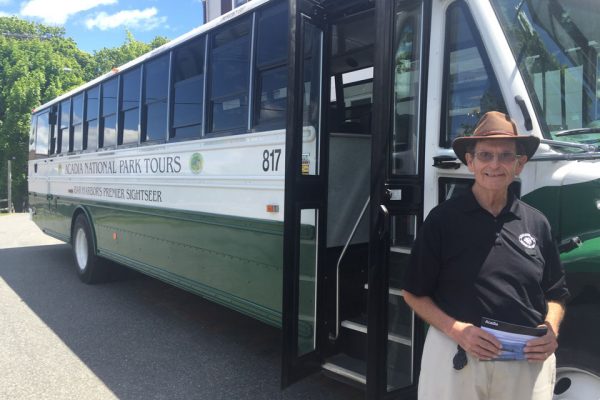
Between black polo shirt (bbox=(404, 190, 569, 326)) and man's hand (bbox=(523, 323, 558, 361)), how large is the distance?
0.21 feet

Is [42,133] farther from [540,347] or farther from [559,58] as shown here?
→ [540,347]

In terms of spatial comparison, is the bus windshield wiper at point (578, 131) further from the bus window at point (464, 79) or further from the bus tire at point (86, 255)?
the bus tire at point (86, 255)

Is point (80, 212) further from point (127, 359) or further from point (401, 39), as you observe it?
point (401, 39)

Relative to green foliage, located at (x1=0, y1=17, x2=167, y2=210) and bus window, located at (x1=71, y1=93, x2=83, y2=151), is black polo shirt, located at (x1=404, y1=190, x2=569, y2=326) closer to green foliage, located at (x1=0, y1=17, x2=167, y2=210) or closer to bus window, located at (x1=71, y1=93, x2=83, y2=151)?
bus window, located at (x1=71, y1=93, x2=83, y2=151)

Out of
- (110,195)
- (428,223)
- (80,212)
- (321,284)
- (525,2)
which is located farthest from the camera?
(80,212)

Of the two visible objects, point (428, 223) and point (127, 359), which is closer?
point (428, 223)

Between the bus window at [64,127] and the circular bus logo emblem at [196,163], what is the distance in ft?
14.0

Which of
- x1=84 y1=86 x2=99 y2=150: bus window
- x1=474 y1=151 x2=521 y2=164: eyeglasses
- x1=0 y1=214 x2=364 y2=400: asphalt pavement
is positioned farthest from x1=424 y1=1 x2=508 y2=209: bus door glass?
x1=84 y1=86 x2=99 y2=150: bus window

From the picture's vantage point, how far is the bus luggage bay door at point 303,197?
2.94m

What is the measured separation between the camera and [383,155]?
253 cm

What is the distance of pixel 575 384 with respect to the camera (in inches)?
87.2

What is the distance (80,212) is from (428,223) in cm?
676

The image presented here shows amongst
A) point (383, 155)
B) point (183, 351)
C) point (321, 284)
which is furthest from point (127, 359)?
point (383, 155)

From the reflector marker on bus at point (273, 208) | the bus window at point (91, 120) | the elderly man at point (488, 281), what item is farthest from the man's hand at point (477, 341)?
the bus window at point (91, 120)
